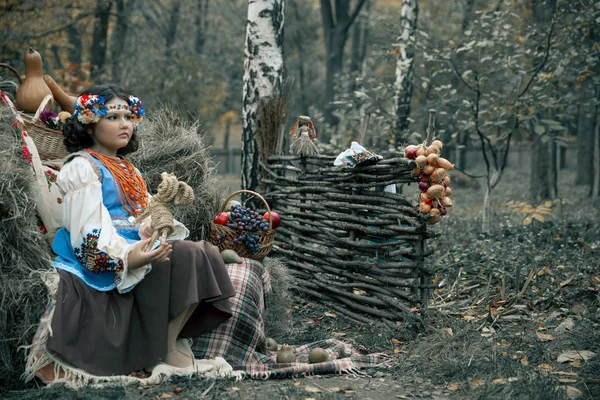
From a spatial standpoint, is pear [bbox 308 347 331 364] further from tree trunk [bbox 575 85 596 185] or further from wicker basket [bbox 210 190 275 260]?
tree trunk [bbox 575 85 596 185]

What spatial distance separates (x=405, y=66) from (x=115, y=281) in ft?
20.3

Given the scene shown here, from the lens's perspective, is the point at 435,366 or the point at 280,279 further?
the point at 280,279

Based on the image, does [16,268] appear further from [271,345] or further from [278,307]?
[278,307]

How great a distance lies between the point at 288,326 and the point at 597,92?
7581 mm

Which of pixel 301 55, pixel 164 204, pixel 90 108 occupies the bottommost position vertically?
pixel 164 204

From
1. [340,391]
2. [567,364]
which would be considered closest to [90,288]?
[340,391]

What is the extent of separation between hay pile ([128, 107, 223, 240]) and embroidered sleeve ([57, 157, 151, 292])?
39.7 inches

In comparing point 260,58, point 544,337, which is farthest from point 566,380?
point 260,58

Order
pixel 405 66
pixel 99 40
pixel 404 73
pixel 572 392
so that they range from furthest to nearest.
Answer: pixel 99 40 < pixel 404 73 < pixel 405 66 < pixel 572 392

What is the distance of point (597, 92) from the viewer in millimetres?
10242

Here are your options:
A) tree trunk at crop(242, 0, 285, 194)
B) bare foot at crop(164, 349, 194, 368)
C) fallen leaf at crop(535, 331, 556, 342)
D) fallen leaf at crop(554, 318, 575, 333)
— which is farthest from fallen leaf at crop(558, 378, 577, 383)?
tree trunk at crop(242, 0, 285, 194)

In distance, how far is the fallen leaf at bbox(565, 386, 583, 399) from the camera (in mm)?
3363

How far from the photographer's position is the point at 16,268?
11.3 ft

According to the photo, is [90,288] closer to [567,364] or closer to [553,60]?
[567,364]
